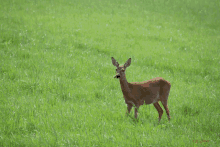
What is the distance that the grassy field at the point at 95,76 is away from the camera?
16.3 feet

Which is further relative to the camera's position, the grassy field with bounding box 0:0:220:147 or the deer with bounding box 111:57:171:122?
the grassy field with bounding box 0:0:220:147

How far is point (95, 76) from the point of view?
334 inches

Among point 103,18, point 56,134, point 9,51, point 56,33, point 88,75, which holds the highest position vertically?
point 103,18

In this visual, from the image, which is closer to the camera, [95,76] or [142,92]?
[142,92]

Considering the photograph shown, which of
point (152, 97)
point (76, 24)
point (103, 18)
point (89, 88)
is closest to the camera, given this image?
point (152, 97)

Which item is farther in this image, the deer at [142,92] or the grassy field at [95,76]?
the grassy field at [95,76]

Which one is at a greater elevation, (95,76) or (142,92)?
(142,92)

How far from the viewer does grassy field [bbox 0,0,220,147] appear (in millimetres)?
4977

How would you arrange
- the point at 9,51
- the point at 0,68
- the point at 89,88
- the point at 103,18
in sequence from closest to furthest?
the point at 89,88 → the point at 0,68 → the point at 9,51 → the point at 103,18

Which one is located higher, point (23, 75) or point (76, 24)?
point (76, 24)

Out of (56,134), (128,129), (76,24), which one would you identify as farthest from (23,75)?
(76,24)

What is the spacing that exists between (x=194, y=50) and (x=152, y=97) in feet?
32.4

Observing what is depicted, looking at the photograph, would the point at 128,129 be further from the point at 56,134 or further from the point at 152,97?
the point at 56,134

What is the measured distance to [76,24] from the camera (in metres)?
16.0
